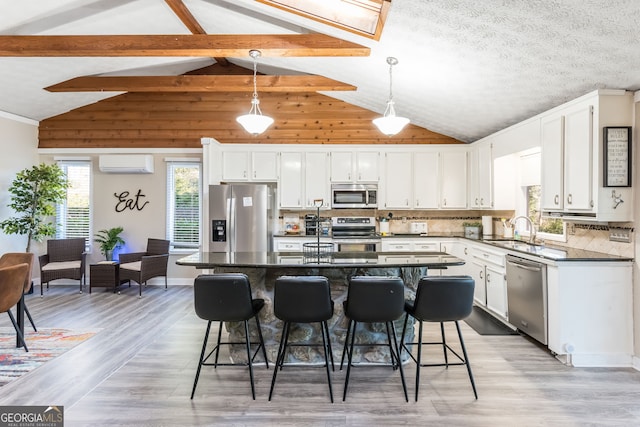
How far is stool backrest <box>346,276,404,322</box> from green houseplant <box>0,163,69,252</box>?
5.34m

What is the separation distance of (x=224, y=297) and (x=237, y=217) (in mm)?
2863

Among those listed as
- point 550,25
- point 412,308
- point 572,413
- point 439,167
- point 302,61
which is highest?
point 302,61

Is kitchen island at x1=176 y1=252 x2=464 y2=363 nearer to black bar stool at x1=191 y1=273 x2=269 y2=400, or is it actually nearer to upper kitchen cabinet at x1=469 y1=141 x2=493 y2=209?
black bar stool at x1=191 y1=273 x2=269 y2=400

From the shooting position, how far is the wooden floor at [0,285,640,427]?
2.35 metres

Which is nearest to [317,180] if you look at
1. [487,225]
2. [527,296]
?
[487,225]

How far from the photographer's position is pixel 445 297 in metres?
2.55

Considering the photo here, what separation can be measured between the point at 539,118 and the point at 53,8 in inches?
208

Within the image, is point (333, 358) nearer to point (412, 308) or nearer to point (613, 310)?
point (412, 308)

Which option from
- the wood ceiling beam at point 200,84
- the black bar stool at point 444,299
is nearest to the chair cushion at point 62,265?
the wood ceiling beam at point 200,84

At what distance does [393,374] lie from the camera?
9.66 feet

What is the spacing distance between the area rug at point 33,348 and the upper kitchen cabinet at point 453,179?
16.6ft

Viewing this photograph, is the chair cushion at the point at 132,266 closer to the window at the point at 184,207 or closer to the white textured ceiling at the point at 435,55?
the window at the point at 184,207

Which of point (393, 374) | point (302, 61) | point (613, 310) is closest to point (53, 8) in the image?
point (302, 61)

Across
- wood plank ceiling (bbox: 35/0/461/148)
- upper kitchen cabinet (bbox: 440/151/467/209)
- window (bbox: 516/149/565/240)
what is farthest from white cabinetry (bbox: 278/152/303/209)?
window (bbox: 516/149/565/240)
